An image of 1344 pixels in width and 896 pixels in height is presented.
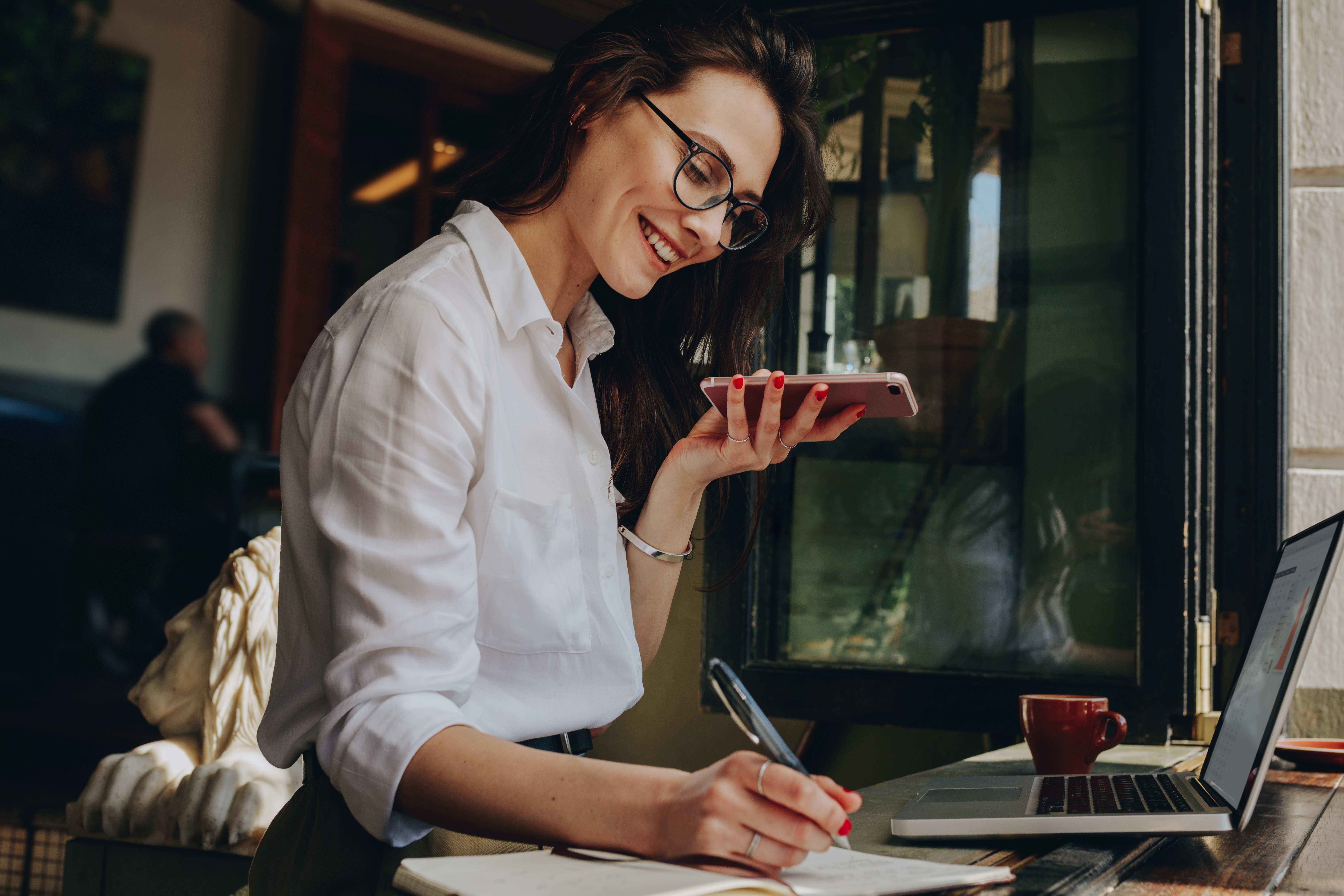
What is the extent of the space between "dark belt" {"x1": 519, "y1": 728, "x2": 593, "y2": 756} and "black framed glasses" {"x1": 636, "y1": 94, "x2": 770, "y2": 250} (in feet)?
1.83

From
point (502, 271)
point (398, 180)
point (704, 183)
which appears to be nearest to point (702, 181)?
point (704, 183)

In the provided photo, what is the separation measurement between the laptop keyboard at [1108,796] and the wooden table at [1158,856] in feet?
0.07

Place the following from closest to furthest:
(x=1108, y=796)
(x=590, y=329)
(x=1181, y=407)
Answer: (x=1108, y=796), (x=590, y=329), (x=1181, y=407)

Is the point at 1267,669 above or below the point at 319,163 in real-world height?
below

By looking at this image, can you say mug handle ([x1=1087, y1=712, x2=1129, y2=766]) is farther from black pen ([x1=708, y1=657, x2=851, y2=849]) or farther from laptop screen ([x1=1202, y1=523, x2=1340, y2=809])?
black pen ([x1=708, y1=657, x2=851, y2=849])

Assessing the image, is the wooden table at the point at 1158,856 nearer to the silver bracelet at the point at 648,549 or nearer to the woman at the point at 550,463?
the woman at the point at 550,463

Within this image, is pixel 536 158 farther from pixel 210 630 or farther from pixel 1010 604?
pixel 1010 604

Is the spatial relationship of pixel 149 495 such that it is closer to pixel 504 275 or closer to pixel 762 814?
pixel 504 275

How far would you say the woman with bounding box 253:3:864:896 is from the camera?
71cm

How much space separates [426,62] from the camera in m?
5.09

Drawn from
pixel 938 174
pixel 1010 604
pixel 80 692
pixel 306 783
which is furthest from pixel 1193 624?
pixel 80 692

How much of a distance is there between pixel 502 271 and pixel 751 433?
36 centimetres

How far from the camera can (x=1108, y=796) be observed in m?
0.90

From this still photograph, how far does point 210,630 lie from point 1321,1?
7.52ft
